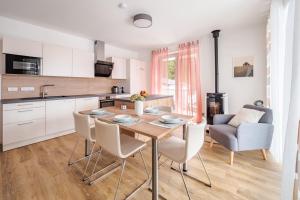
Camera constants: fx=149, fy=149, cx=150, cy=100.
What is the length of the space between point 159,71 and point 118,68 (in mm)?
1355

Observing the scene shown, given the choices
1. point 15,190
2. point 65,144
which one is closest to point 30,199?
point 15,190

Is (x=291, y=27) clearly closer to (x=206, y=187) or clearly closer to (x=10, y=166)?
(x=206, y=187)

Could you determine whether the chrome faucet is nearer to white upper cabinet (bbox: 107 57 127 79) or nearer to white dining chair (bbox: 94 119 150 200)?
white upper cabinet (bbox: 107 57 127 79)

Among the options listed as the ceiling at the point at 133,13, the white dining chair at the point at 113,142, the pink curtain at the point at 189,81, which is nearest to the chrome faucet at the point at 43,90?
the ceiling at the point at 133,13

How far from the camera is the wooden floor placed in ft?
5.11

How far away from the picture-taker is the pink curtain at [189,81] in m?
4.11

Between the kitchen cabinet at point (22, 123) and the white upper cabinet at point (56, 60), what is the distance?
0.77 meters

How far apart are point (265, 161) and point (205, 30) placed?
286 cm

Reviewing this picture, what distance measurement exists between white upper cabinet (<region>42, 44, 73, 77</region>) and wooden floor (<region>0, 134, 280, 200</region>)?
5.65 feet

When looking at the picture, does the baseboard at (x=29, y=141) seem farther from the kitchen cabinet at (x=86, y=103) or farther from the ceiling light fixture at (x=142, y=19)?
the ceiling light fixture at (x=142, y=19)

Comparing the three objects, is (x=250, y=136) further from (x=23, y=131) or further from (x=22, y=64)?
(x=22, y=64)

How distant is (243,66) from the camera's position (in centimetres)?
342

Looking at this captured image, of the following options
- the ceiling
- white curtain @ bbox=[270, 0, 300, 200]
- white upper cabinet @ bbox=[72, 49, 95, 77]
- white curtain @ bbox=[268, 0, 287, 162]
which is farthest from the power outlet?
white curtain @ bbox=[268, 0, 287, 162]

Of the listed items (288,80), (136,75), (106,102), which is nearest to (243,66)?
(288,80)
